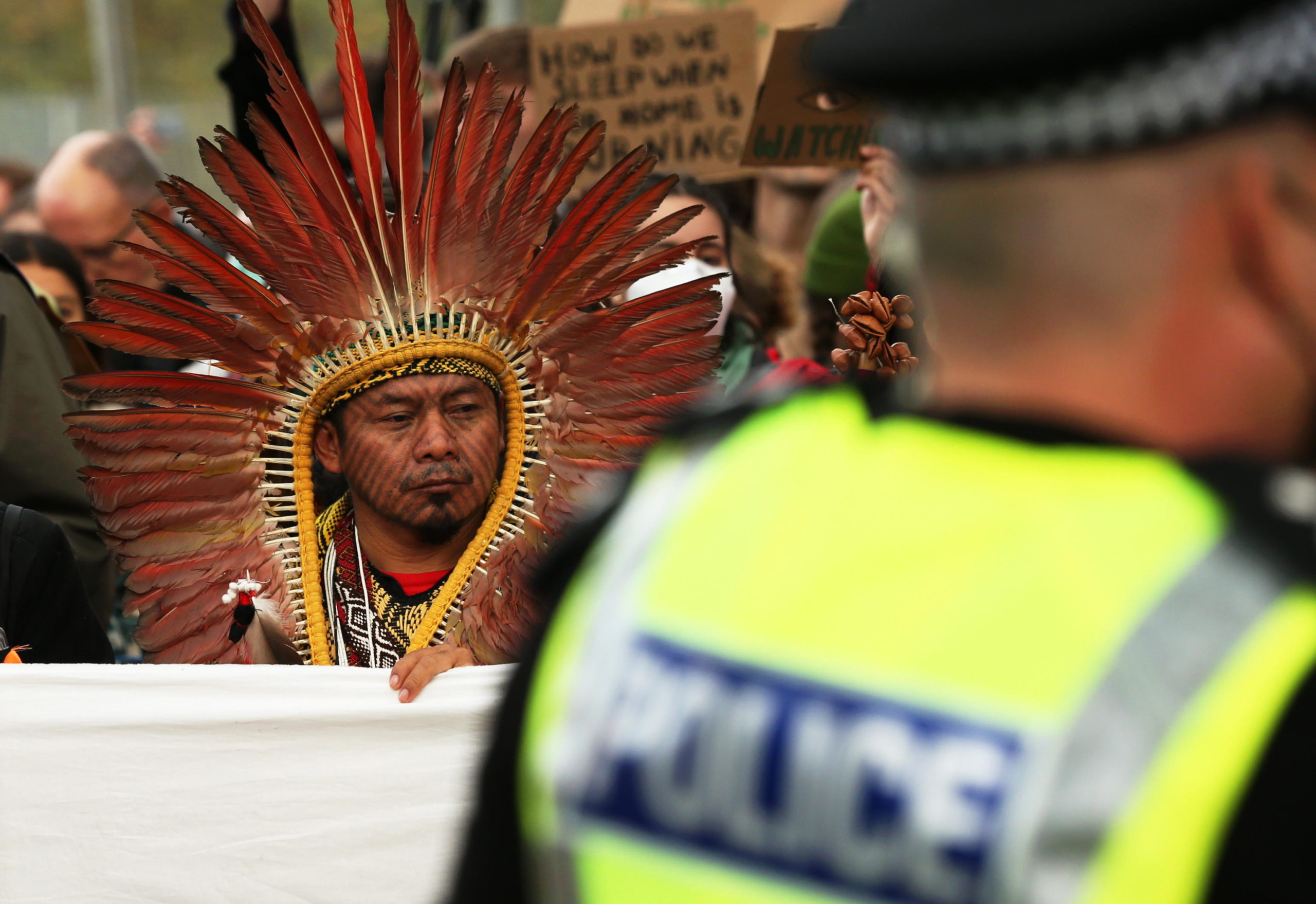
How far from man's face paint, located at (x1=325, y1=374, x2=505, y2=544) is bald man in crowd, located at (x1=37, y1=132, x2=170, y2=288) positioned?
2188 mm

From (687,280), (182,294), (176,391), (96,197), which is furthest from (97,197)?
(176,391)

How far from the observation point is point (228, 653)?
2301mm

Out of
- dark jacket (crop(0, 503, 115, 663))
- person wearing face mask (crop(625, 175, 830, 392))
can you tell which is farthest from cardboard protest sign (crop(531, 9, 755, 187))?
dark jacket (crop(0, 503, 115, 663))

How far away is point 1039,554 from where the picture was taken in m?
0.62

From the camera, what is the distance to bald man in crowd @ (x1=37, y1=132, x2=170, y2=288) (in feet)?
13.9

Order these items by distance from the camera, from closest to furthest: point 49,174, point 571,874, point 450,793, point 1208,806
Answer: point 1208,806
point 571,874
point 450,793
point 49,174

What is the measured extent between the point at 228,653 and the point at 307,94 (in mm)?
894

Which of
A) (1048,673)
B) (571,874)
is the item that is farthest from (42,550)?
(1048,673)

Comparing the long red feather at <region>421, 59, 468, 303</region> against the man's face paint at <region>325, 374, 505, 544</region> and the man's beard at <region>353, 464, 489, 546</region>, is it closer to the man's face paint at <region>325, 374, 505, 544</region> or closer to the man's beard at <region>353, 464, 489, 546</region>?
the man's face paint at <region>325, 374, 505, 544</region>

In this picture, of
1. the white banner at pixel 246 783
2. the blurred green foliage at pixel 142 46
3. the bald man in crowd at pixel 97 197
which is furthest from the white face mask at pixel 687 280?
the blurred green foliage at pixel 142 46

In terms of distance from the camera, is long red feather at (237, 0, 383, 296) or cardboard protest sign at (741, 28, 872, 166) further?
cardboard protest sign at (741, 28, 872, 166)

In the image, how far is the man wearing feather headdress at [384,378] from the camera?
7.41 feet

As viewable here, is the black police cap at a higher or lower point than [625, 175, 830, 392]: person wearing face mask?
higher

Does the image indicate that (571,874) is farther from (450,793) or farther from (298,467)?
(298,467)
